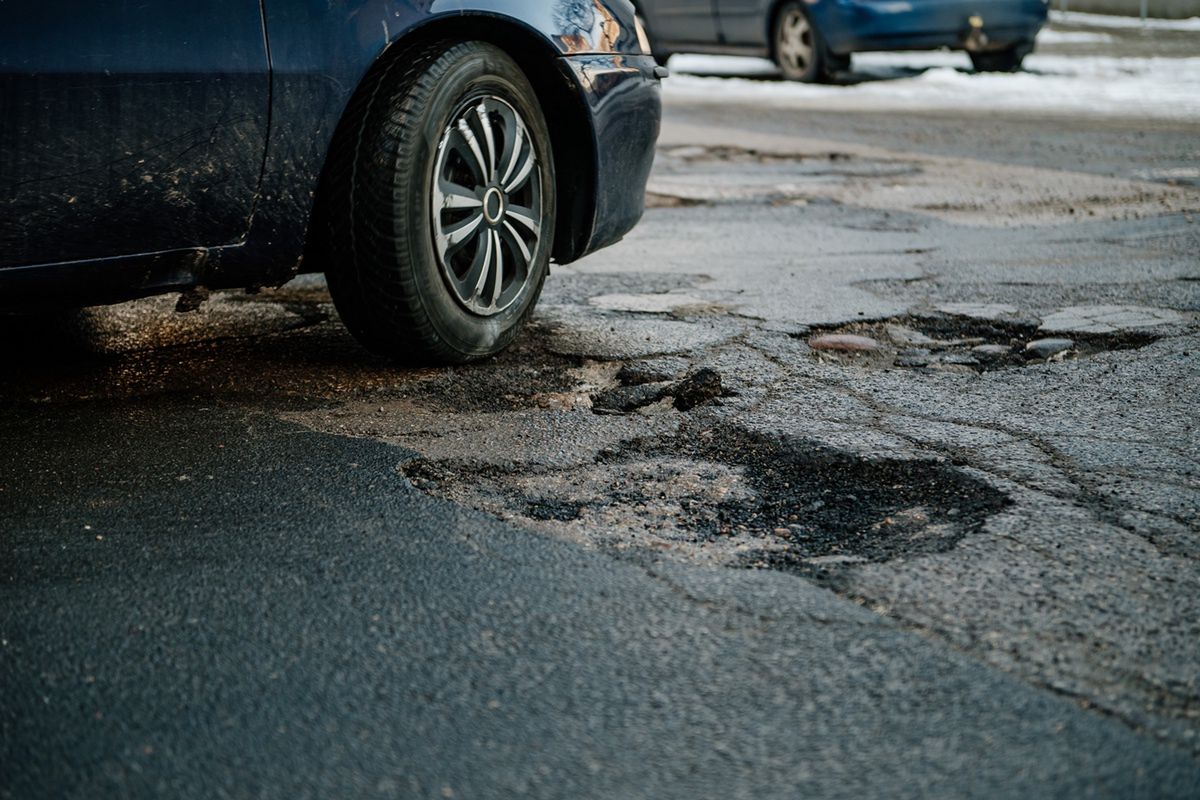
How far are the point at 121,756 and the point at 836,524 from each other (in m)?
1.40

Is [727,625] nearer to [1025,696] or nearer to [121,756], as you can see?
[1025,696]

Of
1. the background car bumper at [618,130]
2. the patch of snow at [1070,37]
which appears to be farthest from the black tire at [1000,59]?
the background car bumper at [618,130]

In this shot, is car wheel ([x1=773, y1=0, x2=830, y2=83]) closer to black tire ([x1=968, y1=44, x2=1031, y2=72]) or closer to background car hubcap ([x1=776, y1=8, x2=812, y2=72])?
background car hubcap ([x1=776, y1=8, x2=812, y2=72])

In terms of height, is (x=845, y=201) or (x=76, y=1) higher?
(x=76, y=1)

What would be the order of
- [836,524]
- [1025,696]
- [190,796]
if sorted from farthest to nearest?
1. [836,524]
2. [1025,696]
3. [190,796]

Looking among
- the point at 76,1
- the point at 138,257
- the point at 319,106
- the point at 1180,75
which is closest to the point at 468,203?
the point at 319,106

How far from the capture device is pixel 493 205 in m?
3.96

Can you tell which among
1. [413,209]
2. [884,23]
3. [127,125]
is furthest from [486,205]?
[884,23]

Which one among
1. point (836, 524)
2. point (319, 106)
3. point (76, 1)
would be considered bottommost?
point (836, 524)

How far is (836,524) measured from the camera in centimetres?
281

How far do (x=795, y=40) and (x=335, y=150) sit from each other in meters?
9.55

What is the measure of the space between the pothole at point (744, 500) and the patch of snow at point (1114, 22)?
57.9ft

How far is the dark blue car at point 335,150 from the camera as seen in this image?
315cm

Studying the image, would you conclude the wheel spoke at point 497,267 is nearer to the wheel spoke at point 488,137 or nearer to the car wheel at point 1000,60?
the wheel spoke at point 488,137
